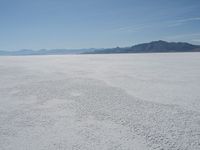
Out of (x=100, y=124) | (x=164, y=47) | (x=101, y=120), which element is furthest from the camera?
(x=164, y=47)

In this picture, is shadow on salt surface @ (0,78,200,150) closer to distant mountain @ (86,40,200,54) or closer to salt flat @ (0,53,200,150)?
salt flat @ (0,53,200,150)

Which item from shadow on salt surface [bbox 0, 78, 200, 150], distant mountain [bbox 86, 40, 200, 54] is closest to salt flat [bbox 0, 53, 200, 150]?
shadow on salt surface [bbox 0, 78, 200, 150]

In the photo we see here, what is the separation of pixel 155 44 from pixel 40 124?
112 metres

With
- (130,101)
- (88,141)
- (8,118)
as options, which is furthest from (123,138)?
(8,118)

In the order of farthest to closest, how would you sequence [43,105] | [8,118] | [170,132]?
[43,105]
[8,118]
[170,132]

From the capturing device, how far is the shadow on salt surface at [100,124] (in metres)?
2.56

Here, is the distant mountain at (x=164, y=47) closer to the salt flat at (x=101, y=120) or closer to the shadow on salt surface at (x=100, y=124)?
the salt flat at (x=101, y=120)

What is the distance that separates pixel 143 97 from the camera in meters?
4.87

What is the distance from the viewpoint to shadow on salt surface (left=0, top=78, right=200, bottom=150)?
8.39 feet

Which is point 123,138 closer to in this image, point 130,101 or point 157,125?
point 157,125

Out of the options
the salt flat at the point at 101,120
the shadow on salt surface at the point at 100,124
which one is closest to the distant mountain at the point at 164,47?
the salt flat at the point at 101,120

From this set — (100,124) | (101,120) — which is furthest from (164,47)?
(100,124)

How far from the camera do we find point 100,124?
323 centimetres

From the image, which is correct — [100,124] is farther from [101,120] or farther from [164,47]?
[164,47]
